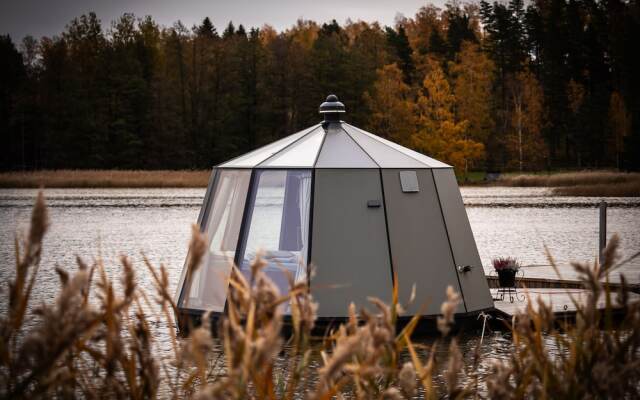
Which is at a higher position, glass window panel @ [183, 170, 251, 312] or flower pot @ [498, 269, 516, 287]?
glass window panel @ [183, 170, 251, 312]

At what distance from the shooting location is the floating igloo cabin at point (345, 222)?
1050 cm

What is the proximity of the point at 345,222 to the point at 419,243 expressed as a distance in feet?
3.07

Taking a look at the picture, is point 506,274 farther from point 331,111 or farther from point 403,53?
point 403,53

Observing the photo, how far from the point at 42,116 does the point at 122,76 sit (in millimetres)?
7581

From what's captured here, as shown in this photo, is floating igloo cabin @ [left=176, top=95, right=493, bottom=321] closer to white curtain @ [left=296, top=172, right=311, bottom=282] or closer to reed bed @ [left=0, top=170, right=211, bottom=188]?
white curtain @ [left=296, top=172, right=311, bottom=282]

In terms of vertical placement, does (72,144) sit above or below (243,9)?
below

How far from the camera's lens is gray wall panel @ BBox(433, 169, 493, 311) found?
11.1m

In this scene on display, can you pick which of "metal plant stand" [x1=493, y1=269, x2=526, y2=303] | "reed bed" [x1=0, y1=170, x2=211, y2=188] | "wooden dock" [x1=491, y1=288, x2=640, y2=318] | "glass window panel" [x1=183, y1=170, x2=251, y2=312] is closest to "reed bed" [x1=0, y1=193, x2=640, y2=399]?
"glass window panel" [x1=183, y1=170, x2=251, y2=312]

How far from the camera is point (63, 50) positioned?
79125 mm

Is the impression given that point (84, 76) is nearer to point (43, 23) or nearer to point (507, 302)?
point (43, 23)

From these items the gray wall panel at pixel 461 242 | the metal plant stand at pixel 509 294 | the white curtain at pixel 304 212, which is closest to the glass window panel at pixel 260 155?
the white curtain at pixel 304 212

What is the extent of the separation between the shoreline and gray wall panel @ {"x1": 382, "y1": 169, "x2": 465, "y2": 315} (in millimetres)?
36219

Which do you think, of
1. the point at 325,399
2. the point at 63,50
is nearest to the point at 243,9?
the point at 63,50

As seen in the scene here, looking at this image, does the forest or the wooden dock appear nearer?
the wooden dock
